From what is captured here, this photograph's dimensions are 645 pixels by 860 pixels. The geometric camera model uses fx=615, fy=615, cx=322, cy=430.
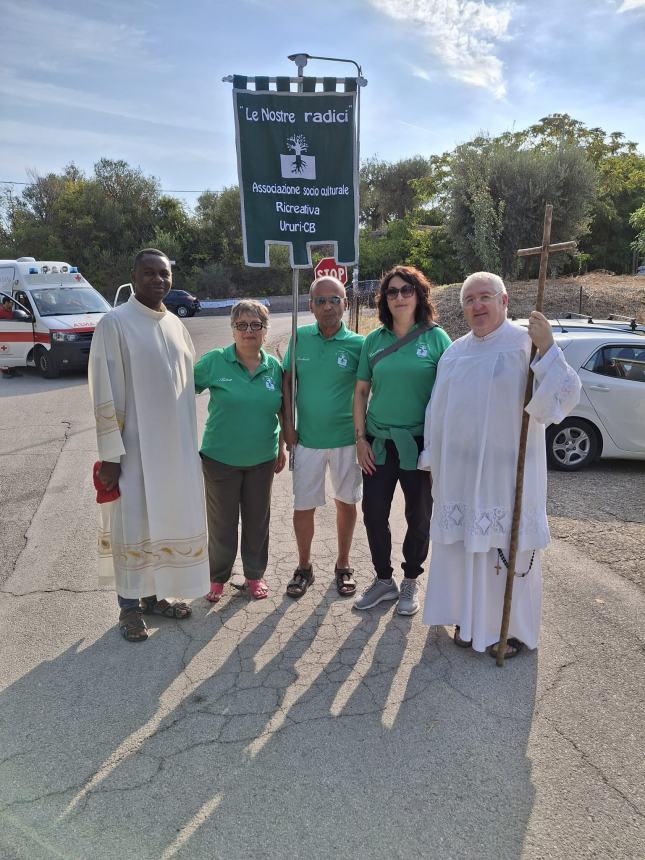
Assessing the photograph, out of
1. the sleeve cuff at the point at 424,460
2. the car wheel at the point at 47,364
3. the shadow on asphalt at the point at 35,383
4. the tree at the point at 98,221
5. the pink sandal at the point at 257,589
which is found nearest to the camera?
the sleeve cuff at the point at 424,460

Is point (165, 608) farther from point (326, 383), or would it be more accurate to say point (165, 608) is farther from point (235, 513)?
point (326, 383)

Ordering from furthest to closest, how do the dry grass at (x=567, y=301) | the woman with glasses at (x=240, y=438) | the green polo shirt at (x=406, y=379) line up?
the dry grass at (x=567, y=301) < the woman with glasses at (x=240, y=438) < the green polo shirt at (x=406, y=379)

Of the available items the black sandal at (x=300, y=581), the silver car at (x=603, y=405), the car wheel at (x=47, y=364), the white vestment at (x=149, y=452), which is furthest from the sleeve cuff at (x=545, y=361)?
the car wheel at (x=47, y=364)

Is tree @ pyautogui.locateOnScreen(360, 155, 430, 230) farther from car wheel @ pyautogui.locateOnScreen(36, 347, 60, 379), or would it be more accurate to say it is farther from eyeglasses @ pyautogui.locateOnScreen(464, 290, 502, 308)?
eyeglasses @ pyautogui.locateOnScreen(464, 290, 502, 308)

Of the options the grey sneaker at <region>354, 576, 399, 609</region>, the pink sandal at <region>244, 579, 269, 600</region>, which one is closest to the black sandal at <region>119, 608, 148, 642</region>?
the pink sandal at <region>244, 579, 269, 600</region>

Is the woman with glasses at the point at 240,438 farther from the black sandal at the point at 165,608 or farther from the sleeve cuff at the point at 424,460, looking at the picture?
the sleeve cuff at the point at 424,460

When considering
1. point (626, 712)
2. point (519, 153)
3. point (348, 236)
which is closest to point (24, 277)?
point (348, 236)

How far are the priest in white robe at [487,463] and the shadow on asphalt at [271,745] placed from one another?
0.27 metres

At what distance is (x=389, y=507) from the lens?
12.6 ft

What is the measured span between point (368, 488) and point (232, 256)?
145 feet

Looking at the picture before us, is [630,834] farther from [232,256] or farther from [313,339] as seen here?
[232,256]

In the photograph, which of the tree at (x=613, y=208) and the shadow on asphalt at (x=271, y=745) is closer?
the shadow on asphalt at (x=271, y=745)

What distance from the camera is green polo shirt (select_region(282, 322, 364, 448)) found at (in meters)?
3.91

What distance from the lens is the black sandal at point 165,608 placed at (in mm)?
3852
